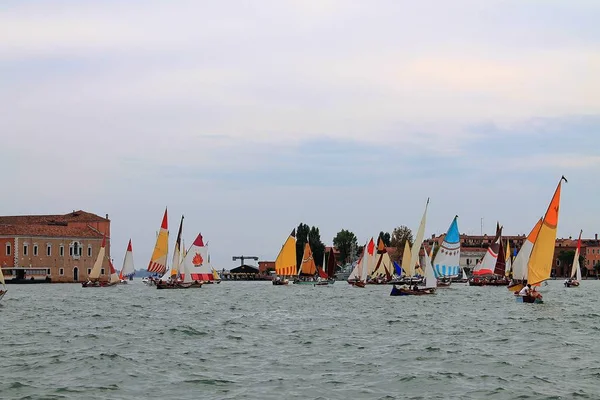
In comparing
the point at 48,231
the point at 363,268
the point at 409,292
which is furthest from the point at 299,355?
the point at 48,231

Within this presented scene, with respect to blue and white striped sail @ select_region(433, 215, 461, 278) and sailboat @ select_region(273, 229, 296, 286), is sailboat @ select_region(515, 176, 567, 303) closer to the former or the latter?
blue and white striped sail @ select_region(433, 215, 461, 278)

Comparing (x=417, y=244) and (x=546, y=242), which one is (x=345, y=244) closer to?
(x=417, y=244)

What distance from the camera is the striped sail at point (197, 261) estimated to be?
75113mm

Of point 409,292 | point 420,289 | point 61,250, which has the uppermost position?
point 61,250

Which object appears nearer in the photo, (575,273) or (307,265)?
(307,265)

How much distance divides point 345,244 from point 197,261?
93.9m

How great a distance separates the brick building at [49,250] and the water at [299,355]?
6194 centimetres

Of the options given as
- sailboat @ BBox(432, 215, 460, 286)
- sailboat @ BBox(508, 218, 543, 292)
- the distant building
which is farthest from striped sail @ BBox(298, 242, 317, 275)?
the distant building

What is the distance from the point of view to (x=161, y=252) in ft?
276

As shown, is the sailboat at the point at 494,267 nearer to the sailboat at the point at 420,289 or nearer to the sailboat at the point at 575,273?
the sailboat at the point at 575,273

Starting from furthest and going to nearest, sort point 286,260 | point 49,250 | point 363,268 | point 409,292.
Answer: point 49,250
point 286,260
point 363,268
point 409,292

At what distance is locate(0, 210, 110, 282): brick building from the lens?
10262cm

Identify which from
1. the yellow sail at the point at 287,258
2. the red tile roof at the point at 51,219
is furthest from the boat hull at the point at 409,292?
the red tile roof at the point at 51,219

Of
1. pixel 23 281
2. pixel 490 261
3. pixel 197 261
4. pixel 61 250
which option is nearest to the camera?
pixel 197 261
